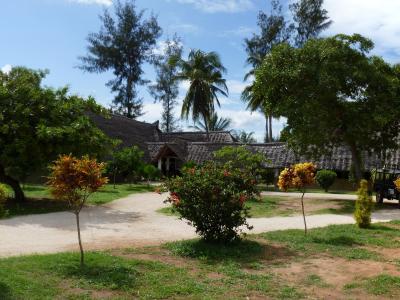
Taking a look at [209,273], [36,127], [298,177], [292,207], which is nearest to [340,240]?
[298,177]

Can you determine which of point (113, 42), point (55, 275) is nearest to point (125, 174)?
point (113, 42)

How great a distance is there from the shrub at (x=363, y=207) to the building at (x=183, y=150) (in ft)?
52.9

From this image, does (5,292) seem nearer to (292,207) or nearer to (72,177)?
(72,177)

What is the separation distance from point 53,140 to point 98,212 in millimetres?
2698

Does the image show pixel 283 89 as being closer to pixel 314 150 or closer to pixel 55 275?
pixel 314 150

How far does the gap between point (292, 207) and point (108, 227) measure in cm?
776

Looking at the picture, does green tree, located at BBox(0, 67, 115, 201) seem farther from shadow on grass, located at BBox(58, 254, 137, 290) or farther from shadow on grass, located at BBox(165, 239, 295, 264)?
shadow on grass, located at BBox(58, 254, 137, 290)

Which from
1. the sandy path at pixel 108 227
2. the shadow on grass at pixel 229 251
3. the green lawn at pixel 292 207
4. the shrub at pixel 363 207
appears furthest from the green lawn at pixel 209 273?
the green lawn at pixel 292 207

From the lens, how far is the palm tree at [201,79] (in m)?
38.2

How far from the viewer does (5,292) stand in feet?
20.3

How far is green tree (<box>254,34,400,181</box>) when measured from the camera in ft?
60.5

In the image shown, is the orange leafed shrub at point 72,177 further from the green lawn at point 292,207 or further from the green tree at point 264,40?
the green tree at point 264,40

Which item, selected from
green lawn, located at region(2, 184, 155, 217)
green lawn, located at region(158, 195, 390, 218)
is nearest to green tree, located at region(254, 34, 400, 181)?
green lawn, located at region(158, 195, 390, 218)

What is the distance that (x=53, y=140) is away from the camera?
15.8 metres
